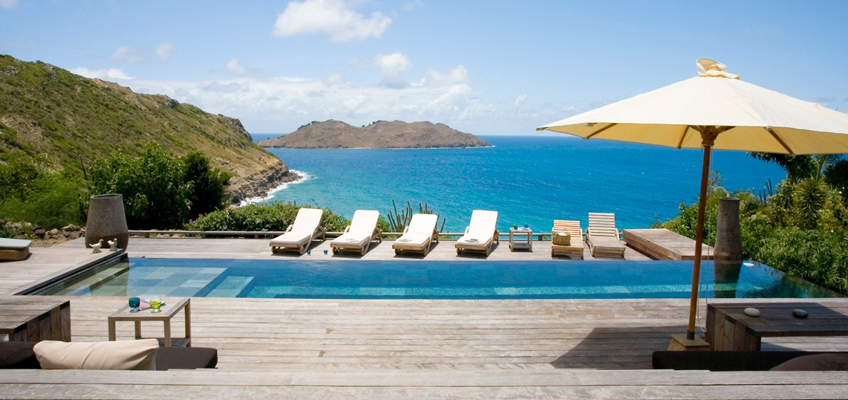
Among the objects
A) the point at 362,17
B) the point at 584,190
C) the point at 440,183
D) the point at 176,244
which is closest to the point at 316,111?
the point at 440,183

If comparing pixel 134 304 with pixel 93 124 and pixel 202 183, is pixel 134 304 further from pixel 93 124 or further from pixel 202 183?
pixel 93 124

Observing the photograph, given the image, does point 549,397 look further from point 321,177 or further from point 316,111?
point 316,111

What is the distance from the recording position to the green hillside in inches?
1038

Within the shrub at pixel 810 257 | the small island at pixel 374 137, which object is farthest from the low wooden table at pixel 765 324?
the small island at pixel 374 137

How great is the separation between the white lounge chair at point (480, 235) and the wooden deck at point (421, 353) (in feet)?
11.0

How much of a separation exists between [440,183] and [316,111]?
84.3 m

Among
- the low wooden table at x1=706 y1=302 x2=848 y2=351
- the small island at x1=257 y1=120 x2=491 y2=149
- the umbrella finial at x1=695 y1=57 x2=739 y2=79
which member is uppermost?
the small island at x1=257 y1=120 x2=491 y2=149

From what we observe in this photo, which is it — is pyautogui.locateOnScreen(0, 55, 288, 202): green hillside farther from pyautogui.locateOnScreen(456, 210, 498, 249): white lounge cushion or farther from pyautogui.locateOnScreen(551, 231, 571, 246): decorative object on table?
pyautogui.locateOnScreen(551, 231, 571, 246): decorative object on table

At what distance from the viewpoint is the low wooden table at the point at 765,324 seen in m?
3.18

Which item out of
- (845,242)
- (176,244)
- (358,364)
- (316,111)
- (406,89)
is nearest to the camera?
(358,364)

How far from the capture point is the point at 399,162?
9112cm

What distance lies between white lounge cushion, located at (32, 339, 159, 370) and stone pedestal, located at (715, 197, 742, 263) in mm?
7367

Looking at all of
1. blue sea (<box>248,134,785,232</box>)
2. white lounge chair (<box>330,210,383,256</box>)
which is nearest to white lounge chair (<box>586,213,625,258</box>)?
white lounge chair (<box>330,210,383,256</box>)

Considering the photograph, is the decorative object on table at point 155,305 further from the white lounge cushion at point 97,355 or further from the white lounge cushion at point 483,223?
the white lounge cushion at point 483,223
